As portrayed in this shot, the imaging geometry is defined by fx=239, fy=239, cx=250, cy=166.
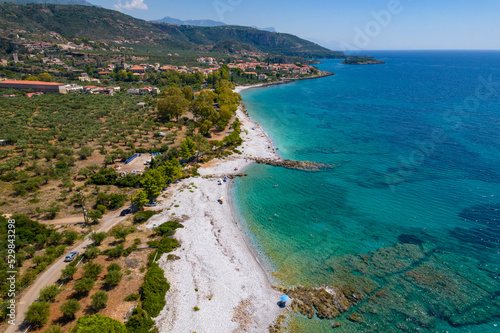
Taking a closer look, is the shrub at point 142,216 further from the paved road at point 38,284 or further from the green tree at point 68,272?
the green tree at point 68,272

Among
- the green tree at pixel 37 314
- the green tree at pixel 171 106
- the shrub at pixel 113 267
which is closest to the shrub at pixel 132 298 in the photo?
the shrub at pixel 113 267

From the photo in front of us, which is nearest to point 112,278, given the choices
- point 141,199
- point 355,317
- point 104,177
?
point 141,199

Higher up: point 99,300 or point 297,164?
point 297,164

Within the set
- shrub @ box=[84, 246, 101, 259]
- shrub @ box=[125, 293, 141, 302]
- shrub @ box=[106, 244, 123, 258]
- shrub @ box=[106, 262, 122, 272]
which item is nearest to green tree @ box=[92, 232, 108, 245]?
shrub @ box=[84, 246, 101, 259]

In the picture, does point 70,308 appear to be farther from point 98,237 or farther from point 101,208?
point 101,208

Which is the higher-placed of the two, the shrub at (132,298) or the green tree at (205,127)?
the green tree at (205,127)
